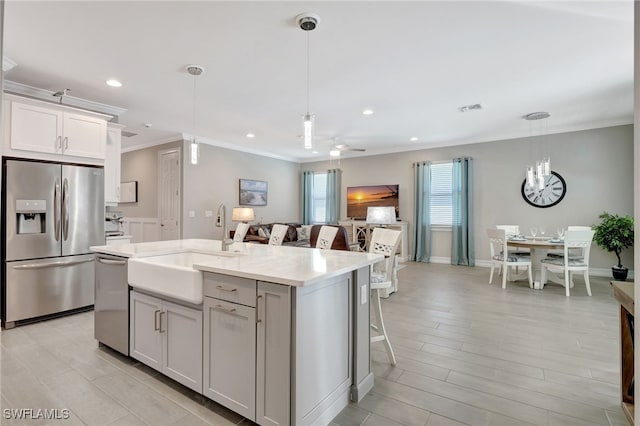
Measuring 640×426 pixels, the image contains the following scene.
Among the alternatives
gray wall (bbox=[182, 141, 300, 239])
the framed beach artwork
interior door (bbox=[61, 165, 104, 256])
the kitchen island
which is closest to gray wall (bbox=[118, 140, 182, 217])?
gray wall (bbox=[182, 141, 300, 239])

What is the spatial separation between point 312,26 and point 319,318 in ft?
7.32

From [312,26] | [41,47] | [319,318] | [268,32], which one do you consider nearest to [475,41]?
[312,26]

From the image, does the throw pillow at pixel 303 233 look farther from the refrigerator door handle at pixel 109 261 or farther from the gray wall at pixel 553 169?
the refrigerator door handle at pixel 109 261

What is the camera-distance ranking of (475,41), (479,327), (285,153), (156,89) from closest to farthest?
1. (475,41)
2. (479,327)
3. (156,89)
4. (285,153)

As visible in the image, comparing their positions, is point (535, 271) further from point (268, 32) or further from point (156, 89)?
point (156, 89)

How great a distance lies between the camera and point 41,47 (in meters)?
2.91

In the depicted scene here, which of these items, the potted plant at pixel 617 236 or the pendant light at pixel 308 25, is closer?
the pendant light at pixel 308 25

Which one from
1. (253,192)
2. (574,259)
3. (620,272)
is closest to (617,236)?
(620,272)

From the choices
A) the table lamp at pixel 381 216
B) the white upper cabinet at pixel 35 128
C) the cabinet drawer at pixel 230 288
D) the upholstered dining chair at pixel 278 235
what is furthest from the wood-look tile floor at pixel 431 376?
the table lamp at pixel 381 216

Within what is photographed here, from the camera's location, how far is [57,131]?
363 centimetres

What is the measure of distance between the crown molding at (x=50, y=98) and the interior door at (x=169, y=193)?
1.82 m

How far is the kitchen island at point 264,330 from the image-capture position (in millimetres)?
1704

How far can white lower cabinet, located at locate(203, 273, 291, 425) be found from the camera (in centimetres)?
170

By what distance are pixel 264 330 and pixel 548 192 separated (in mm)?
6372
